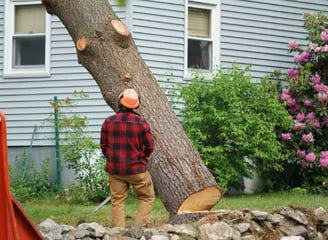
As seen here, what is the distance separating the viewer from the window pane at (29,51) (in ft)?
51.4

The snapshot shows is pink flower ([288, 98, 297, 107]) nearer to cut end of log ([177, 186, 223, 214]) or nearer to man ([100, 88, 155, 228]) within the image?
cut end of log ([177, 186, 223, 214])

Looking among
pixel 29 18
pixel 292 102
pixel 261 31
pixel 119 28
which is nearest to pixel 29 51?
pixel 29 18

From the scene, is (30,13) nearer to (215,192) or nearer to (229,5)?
(229,5)

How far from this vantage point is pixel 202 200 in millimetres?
9062

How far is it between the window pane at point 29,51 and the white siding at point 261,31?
348 cm

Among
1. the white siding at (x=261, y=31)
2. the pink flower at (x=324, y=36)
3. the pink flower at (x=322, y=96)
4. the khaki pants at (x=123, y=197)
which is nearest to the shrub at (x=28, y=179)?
the white siding at (x=261, y=31)

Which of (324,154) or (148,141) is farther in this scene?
(324,154)

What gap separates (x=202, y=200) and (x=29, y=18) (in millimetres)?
7866

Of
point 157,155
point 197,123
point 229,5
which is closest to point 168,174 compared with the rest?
point 157,155

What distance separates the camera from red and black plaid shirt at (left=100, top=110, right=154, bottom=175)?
8.47 m

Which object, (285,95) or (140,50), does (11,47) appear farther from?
(285,95)

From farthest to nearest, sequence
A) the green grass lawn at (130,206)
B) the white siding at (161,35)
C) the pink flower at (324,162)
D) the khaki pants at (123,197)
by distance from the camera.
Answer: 1. the pink flower at (324,162)
2. the white siding at (161,35)
3. the green grass lawn at (130,206)
4. the khaki pants at (123,197)

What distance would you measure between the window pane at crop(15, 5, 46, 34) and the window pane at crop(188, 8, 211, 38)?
280 centimetres

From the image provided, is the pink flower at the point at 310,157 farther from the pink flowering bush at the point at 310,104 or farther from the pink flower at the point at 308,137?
the pink flower at the point at 308,137
